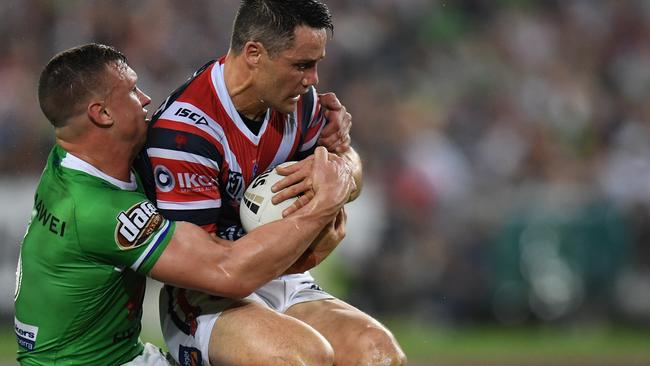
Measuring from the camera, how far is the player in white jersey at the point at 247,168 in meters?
5.12

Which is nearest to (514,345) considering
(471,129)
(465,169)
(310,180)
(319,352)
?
(465,169)

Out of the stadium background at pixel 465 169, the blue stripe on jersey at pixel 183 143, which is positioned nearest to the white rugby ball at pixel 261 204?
the blue stripe on jersey at pixel 183 143

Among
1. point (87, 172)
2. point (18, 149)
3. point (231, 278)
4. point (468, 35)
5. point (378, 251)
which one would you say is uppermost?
point (87, 172)

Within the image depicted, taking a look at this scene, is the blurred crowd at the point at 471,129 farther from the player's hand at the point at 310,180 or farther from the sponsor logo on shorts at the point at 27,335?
the player's hand at the point at 310,180

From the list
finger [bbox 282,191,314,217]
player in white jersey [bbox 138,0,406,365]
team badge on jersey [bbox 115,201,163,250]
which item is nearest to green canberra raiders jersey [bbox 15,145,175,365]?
team badge on jersey [bbox 115,201,163,250]

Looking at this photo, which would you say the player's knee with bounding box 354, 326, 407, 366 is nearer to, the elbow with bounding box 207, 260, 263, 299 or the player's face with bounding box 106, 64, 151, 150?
the elbow with bounding box 207, 260, 263, 299

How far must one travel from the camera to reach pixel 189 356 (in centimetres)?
551

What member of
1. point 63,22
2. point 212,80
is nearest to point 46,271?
point 212,80

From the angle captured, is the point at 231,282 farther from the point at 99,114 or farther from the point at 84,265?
the point at 99,114

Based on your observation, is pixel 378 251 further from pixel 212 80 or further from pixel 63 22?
pixel 212 80

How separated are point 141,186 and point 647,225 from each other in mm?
7937

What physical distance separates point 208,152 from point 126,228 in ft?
1.78

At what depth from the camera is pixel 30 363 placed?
5.58 metres

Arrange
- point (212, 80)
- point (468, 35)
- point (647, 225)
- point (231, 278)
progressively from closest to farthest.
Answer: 1. point (231, 278)
2. point (212, 80)
3. point (647, 225)
4. point (468, 35)
